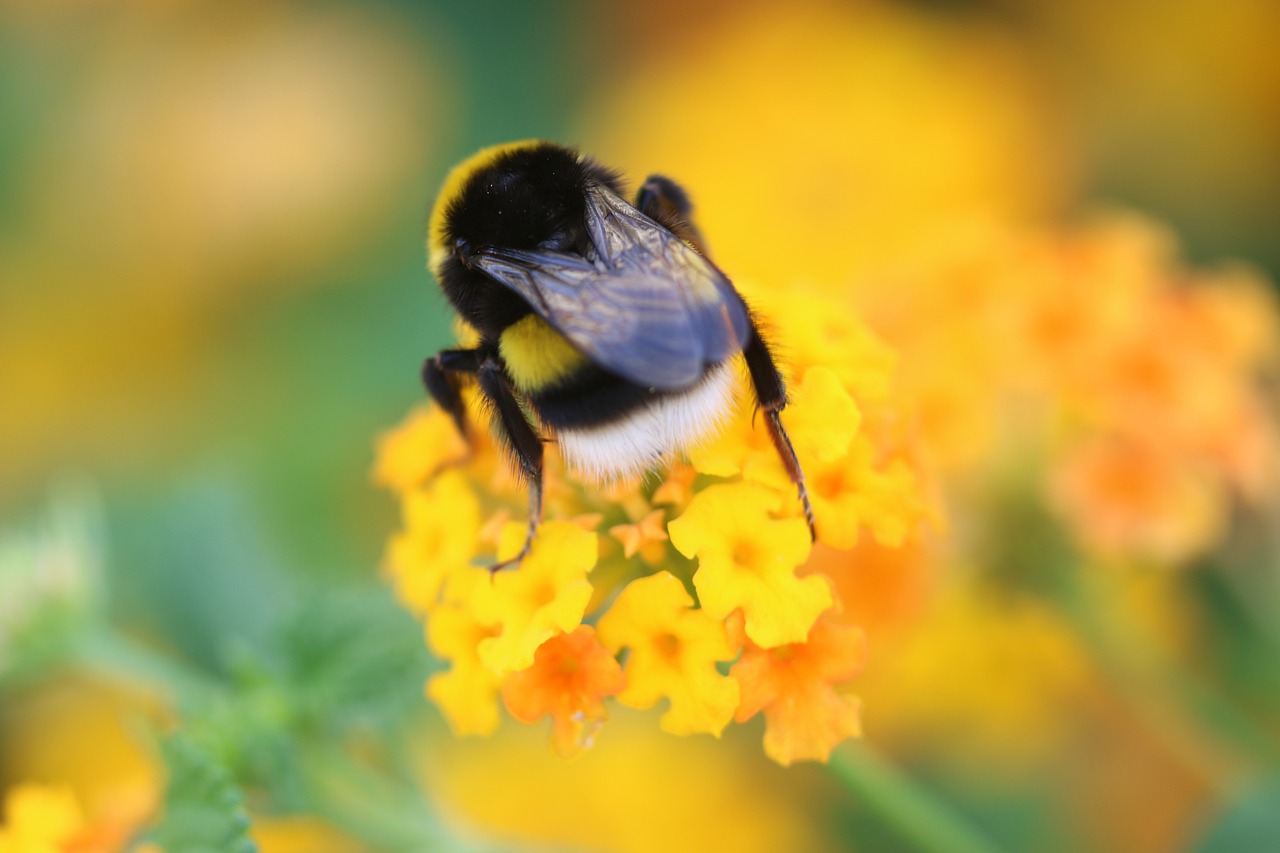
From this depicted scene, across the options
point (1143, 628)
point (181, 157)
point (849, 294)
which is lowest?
point (1143, 628)

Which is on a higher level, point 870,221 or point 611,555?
point 611,555

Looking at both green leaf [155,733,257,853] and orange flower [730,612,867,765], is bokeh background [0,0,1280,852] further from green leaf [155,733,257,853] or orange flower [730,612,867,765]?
orange flower [730,612,867,765]

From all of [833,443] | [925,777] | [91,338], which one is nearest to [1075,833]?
[925,777]

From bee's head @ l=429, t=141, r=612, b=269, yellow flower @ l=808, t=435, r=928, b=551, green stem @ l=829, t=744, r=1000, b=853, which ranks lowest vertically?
green stem @ l=829, t=744, r=1000, b=853

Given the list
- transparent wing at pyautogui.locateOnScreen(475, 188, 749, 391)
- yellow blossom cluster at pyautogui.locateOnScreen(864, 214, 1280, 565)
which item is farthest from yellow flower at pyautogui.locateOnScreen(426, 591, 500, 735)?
yellow blossom cluster at pyautogui.locateOnScreen(864, 214, 1280, 565)

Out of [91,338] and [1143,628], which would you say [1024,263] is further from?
[91,338]

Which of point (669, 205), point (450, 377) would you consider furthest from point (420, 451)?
point (669, 205)
